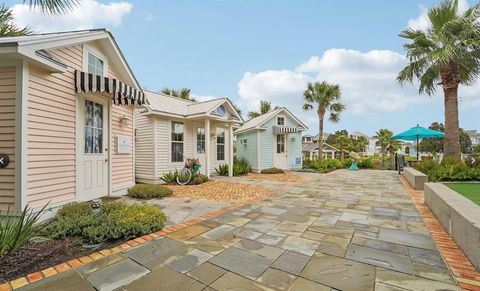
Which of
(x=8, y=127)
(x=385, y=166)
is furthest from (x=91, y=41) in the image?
(x=385, y=166)

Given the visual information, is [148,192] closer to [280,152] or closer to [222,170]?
[222,170]

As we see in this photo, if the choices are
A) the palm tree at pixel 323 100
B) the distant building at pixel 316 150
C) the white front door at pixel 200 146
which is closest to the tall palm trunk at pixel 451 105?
the palm tree at pixel 323 100

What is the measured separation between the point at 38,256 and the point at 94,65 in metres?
4.99

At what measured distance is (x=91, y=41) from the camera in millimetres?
5891

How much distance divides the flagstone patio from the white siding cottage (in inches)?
245

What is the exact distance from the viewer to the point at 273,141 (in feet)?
51.9

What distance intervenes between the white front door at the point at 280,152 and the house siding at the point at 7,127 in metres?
13.2

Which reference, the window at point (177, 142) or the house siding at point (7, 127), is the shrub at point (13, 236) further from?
the window at point (177, 142)

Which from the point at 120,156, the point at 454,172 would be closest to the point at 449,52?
the point at 454,172

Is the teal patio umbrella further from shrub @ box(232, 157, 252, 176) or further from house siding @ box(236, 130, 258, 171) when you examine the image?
shrub @ box(232, 157, 252, 176)

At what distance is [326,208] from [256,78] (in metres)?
19.0

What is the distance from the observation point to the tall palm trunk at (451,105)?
374 inches

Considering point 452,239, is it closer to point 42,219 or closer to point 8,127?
point 42,219

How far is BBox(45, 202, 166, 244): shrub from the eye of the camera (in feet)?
11.3
